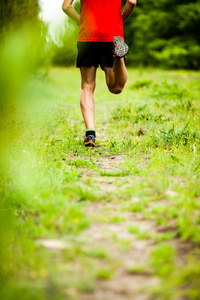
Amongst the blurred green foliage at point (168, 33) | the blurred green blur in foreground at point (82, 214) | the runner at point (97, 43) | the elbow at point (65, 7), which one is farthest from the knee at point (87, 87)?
the blurred green foliage at point (168, 33)

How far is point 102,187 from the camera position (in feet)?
7.55

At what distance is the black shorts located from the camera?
352cm

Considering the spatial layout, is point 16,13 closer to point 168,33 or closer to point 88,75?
point 88,75

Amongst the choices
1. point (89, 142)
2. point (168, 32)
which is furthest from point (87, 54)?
point (168, 32)

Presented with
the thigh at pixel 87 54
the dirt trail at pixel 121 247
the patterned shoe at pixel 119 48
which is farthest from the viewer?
the thigh at pixel 87 54

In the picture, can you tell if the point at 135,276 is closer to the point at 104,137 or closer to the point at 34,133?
the point at 34,133

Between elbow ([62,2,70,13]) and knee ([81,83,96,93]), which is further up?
elbow ([62,2,70,13])

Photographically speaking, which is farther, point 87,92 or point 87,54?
point 87,92

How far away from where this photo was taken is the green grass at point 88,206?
1.36 m

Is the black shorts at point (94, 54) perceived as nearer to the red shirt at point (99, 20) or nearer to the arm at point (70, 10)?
the red shirt at point (99, 20)

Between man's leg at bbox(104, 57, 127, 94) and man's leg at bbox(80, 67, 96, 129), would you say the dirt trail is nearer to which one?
man's leg at bbox(80, 67, 96, 129)

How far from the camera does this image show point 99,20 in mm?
3436

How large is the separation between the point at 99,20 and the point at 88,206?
7.15ft

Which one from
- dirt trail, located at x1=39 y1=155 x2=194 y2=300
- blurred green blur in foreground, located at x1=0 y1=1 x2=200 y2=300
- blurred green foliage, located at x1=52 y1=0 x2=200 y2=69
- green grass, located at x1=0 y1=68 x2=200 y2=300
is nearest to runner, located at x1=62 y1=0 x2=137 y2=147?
green grass, located at x1=0 y1=68 x2=200 y2=300
